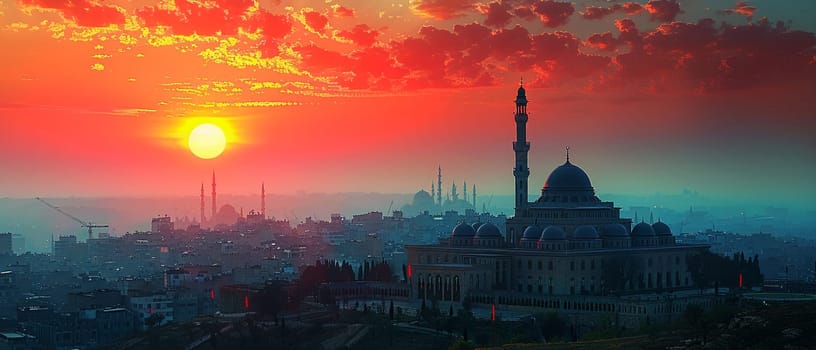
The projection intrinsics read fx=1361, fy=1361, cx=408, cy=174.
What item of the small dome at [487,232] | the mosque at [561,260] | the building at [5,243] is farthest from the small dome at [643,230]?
the building at [5,243]

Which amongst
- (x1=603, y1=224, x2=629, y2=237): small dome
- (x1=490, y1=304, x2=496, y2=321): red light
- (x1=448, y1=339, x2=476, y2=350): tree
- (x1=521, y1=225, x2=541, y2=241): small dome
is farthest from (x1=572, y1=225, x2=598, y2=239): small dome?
(x1=448, y1=339, x2=476, y2=350): tree

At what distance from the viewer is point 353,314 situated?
7019 cm

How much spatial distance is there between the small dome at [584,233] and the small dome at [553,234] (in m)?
0.69

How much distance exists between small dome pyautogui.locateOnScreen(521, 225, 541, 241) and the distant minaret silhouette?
19.7 ft

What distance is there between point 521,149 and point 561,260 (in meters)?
12.6

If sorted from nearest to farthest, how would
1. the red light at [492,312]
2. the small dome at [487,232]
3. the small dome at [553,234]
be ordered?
the red light at [492,312] < the small dome at [553,234] < the small dome at [487,232]

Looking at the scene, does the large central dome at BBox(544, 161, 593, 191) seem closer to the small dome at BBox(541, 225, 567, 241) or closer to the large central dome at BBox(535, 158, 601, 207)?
the large central dome at BBox(535, 158, 601, 207)

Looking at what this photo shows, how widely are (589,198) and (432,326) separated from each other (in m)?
17.6

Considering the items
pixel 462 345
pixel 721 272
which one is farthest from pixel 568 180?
pixel 462 345

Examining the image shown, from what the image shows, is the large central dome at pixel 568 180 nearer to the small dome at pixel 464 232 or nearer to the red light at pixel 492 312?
the small dome at pixel 464 232

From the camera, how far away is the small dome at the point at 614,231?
3041 inches

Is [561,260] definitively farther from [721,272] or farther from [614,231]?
[721,272]

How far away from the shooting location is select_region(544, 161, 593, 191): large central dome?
79.4m

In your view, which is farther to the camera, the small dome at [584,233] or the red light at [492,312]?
the small dome at [584,233]
